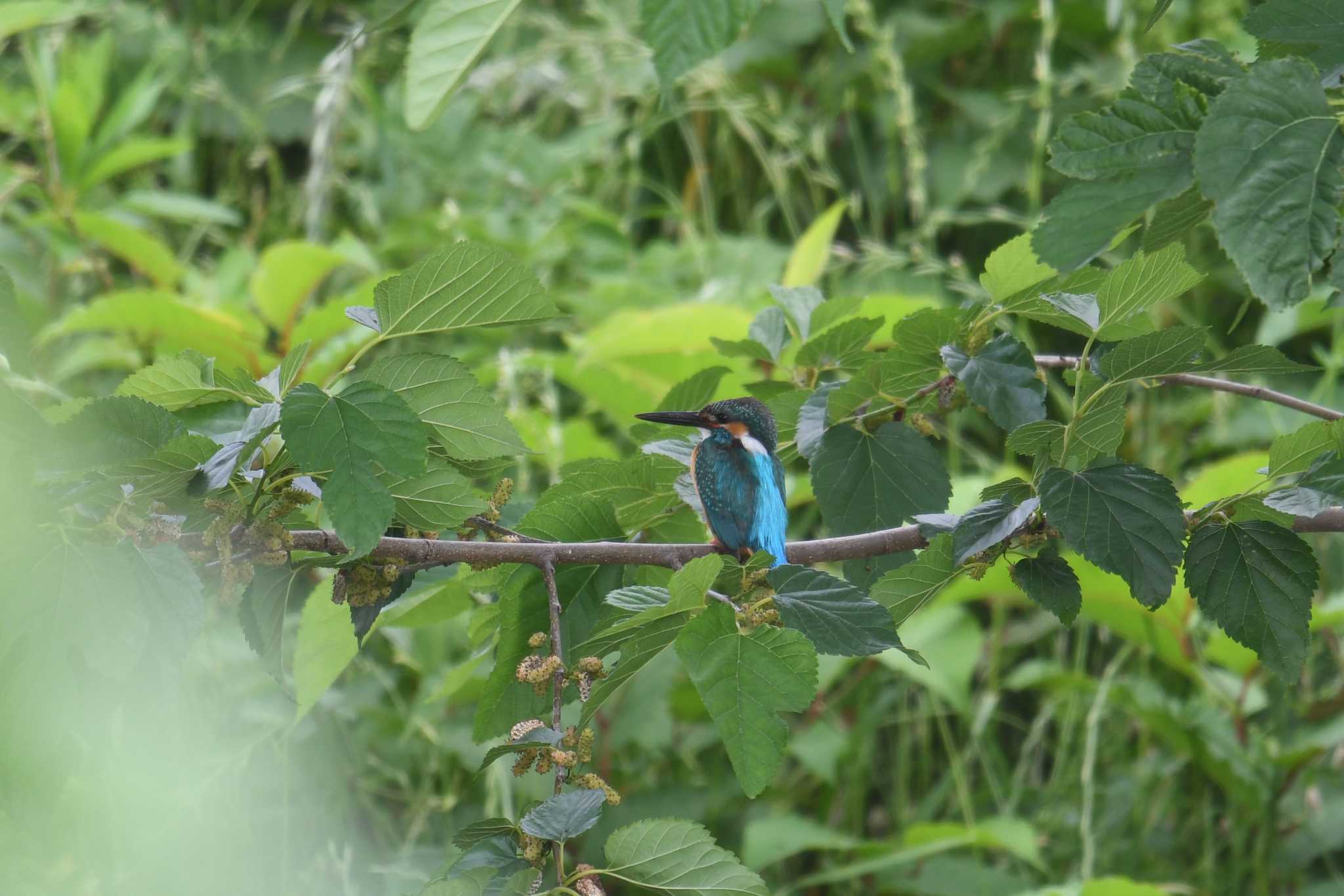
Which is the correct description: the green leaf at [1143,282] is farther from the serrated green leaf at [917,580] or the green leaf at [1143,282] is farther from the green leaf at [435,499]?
the green leaf at [435,499]

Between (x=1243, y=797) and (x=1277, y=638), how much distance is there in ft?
4.73

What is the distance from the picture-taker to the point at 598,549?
0.77 m

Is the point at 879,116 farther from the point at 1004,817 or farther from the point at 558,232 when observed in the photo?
the point at 1004,817

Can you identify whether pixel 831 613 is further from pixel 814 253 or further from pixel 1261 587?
pixel 814 253

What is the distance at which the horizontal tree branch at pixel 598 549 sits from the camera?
2.46 feet

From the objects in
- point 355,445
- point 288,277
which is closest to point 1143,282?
point 355,445

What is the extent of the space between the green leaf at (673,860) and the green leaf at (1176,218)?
49 centimetres

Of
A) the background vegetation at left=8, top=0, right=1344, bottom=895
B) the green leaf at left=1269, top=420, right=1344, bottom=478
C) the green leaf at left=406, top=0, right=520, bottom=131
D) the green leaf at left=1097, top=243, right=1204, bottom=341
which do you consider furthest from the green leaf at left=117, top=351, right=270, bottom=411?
the green leaf at left=1269, top=420, right=1344, bottom=478

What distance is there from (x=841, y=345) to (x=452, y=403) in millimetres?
360

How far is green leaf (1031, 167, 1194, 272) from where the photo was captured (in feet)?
1.98

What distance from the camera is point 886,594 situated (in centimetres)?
79

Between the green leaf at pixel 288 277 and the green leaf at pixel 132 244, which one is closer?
the green leaf at pixel 288 277

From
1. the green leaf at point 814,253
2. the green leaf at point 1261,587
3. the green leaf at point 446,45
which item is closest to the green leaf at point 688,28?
the green leaf at point 446,45

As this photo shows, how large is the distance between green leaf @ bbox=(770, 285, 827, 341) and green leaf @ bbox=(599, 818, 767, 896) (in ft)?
1.68
